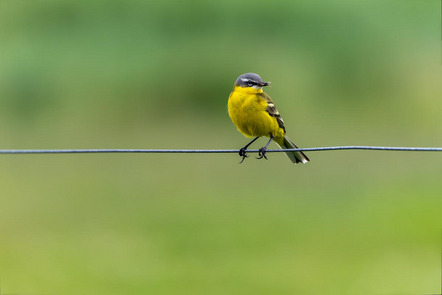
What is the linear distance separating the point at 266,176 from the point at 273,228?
1.52 metres

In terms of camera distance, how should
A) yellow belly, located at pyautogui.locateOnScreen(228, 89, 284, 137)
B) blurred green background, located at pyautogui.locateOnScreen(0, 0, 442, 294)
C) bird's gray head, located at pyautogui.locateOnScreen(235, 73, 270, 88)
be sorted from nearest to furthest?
yellow belly, located at pyautogui.locateOnScreen(228, 89, 284, 137) < bird's gray head, located at pyautogui.locateOnScreen(235, 73, 270, 88) < blurred green background, located at pyautogui.locateOnScreen(0, 0, 442, 294)

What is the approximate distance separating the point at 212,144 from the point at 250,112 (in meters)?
8.60

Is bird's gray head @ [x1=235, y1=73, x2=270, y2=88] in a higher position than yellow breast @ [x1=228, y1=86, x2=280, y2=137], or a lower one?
higher

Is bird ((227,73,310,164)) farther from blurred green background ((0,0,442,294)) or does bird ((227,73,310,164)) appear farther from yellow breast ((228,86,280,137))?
blurred green background ((0,0,442,294))

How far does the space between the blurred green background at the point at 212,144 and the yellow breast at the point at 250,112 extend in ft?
15.9

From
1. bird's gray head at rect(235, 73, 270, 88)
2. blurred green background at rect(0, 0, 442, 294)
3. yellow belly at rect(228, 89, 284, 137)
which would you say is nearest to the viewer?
yellow belly at rect(228, 89, 284, 137)

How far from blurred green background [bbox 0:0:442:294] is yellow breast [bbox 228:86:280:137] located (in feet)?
15.9

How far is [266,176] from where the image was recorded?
1577 cm

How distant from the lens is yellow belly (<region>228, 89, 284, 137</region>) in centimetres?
789

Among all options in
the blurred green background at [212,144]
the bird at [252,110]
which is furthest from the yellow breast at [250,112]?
the blurred green background at [212,144]

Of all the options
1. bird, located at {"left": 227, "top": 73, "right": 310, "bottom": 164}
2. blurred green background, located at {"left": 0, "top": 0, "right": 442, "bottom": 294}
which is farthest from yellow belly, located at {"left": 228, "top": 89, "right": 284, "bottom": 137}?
blurred green background, located at {"left": 0, "top": 0, "right": 442, "bottom": 294}

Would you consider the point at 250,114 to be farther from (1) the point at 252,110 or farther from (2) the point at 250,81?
(2) the point at 250,81

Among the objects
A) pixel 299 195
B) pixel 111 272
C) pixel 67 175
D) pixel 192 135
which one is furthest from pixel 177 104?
pixel 111 272

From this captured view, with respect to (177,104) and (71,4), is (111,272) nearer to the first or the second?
(177,104)
